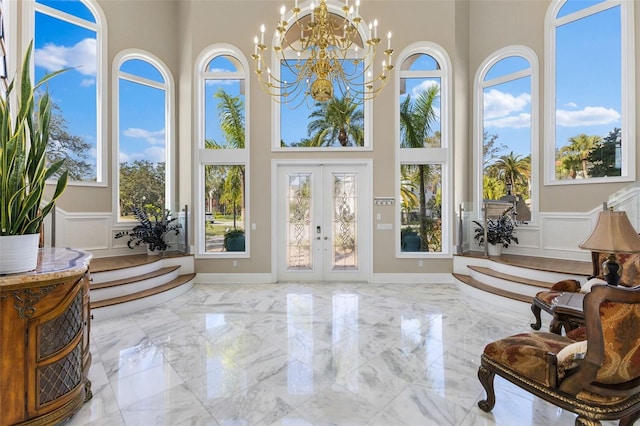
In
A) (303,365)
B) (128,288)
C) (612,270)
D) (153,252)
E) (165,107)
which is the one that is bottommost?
(303,365)

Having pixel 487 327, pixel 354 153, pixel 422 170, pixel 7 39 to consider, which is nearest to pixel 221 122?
pixel 354 153

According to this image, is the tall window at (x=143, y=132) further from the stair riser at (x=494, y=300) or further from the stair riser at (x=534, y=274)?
the stair riser at (x=534, y=274)

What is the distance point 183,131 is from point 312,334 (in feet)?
16.2

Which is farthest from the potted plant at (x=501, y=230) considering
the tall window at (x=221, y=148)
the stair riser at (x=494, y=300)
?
the tall window at (x=221, y=148)

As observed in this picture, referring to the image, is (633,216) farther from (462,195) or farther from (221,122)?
(221,122)

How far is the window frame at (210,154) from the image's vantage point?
5922 mm

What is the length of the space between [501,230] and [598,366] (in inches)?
172

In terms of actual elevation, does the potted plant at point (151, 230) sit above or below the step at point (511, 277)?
above

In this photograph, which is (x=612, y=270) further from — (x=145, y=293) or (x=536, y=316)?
(x=145, y=293)

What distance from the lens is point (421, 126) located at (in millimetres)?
6059

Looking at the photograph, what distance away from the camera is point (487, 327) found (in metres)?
3.70

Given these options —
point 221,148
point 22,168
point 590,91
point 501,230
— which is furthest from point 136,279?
point 590,91

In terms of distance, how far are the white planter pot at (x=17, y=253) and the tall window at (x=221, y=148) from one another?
413cm

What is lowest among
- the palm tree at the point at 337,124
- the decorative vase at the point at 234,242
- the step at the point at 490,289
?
the step at the point at 490,289
